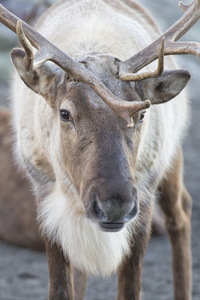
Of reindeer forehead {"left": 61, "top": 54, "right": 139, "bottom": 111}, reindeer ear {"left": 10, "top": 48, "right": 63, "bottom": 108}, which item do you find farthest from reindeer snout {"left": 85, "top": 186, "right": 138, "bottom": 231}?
reindeer ear {"left": 10, "top": 48, "right": 63, "bottom": 108}

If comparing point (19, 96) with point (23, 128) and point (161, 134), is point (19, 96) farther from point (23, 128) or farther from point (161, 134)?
point (161, 134)

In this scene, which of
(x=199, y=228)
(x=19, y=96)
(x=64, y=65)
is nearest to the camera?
(x=64, y=65)

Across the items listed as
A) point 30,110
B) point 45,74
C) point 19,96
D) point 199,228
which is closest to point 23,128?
point 30,110

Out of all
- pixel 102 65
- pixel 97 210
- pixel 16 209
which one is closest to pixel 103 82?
pixel 102 65

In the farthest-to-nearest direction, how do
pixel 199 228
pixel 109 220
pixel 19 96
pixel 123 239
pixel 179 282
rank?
pixel 199 228
pixel 179 282
pixel 19 96
pixel 123 239
pixel 109 220

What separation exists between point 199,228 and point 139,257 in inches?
112

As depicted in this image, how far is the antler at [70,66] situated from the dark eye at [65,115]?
0.22 m

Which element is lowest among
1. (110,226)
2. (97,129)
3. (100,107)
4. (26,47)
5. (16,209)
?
(16,209)

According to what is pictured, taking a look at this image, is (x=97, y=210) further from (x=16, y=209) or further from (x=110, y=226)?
(x=16, y=209)

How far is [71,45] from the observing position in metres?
4.81

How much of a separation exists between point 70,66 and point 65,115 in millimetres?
300

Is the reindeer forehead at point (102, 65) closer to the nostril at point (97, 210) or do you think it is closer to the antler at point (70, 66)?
the antler at point (70, 66)

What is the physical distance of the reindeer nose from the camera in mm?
3705

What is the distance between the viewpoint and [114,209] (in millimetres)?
3715
